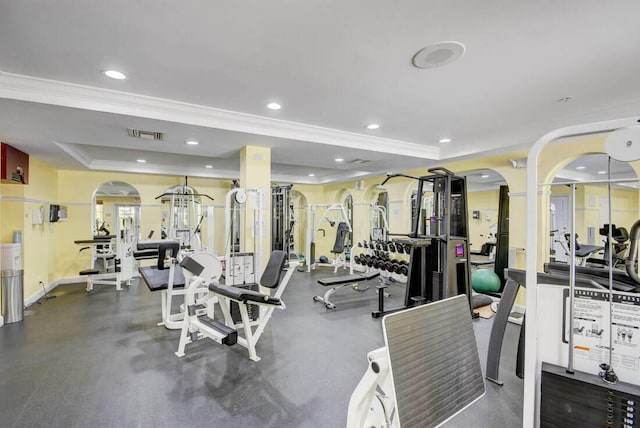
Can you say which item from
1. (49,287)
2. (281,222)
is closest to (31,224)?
(49,287)

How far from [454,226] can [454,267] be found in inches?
25.5

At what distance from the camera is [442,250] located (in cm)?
391

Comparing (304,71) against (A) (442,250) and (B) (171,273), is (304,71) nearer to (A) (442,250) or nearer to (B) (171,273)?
(B) (171,273)

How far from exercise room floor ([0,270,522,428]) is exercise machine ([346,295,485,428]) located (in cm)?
114

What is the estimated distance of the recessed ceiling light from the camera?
2.44 meters

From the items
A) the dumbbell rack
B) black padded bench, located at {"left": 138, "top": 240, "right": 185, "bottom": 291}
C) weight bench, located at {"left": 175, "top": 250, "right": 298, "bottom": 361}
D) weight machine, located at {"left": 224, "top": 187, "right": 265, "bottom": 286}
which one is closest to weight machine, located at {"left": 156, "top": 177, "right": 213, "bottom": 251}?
black padded bench, located at {"left": 138, "top": 240, "right": 185, "bottom": 291}

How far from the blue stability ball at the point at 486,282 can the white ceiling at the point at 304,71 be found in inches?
82.9

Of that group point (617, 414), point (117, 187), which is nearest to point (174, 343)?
point (617, 414)

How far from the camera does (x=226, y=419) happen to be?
6.53ft

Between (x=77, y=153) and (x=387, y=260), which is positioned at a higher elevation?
(x=77, y=153)

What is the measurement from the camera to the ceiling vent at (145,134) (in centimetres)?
354

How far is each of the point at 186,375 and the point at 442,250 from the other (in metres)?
3.16

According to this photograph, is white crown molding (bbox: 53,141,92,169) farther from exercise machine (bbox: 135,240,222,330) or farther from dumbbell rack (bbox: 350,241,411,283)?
dumbbell rack (bbox: 350,241,411,283)

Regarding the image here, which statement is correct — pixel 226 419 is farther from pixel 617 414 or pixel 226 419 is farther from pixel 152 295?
pixel 152 295
